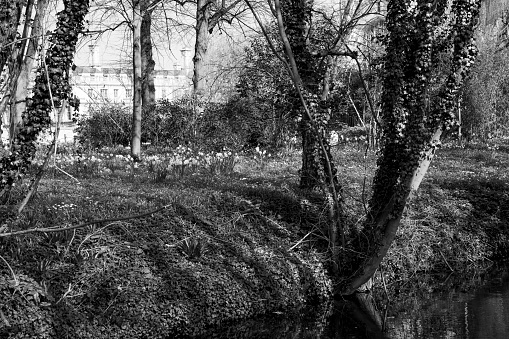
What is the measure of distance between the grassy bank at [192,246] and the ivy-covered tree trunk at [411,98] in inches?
35.6

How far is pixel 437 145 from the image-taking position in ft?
28.3

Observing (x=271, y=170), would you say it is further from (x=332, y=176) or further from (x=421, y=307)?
(x=421, y=307)

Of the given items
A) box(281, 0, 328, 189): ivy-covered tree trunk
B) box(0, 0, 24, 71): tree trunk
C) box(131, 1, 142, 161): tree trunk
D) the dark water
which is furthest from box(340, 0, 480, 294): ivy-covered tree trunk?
box(131, 1, 142, 161): tree trunk

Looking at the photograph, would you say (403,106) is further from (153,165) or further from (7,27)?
(7,27)

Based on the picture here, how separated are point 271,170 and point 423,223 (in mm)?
3616

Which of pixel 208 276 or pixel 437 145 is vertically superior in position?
pixel 437 145

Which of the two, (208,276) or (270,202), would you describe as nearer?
(208,276)

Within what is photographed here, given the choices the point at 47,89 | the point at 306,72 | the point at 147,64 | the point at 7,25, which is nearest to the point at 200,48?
the point at 147,64

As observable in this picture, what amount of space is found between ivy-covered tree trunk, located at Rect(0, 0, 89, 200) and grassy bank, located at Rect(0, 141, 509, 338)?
69cm

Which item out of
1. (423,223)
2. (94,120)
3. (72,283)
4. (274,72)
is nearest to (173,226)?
(72,283)

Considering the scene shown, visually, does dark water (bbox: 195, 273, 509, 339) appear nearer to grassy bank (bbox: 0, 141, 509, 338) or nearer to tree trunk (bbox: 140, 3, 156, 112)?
grassy bank (bbox: 0, 141, 509, 338)

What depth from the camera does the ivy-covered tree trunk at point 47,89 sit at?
671 centimetres

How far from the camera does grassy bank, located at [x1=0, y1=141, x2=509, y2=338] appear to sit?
6.93m

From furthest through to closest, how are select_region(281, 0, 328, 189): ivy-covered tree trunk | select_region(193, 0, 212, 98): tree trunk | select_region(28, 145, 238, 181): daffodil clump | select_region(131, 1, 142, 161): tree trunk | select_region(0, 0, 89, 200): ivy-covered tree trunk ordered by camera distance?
select_region(193, 0, 212, 98): tree trunk → select_region(131, 1, 142, 161): tree trunk → select_region(28, 145, 238, 181): daffodil clump → select_region(281, 0, 328, 189): ivy-covered tree trunk → select_region(0, 0, 89, 200): ivy-covered tree trunk
